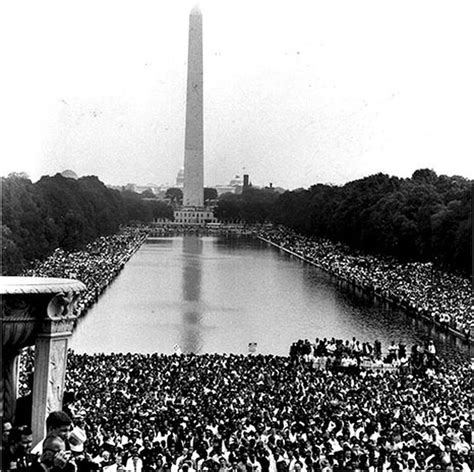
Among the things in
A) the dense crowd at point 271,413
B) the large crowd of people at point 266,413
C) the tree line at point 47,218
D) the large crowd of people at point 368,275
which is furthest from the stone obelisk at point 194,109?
the dense crowd at point 271,413

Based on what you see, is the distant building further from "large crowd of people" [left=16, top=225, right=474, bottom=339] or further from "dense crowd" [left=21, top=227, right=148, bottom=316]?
"dense crowd" [left=21, top=227, right=148, bottom=316]

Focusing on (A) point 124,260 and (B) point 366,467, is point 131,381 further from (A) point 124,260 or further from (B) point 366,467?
(A) point 124,260

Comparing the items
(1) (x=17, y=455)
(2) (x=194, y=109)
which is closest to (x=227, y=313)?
(1) (x=17, y=455)

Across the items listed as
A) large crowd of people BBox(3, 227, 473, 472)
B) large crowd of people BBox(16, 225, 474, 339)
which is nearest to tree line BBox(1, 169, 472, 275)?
large crowd of people BBox(16, 225, 474, 339)

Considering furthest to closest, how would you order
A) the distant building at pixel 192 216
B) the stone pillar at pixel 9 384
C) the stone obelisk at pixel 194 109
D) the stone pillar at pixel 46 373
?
the distant building at pixel 192 216
the stone obelisk at pixel 194 109
the stone pillar at pixel 9 384
the stone pillar at pixel 46 373

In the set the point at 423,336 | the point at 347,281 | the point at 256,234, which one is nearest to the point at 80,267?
the point at 347,281

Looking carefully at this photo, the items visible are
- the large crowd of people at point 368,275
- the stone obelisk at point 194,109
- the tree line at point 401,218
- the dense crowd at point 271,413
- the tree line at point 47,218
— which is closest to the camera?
the dense crowd at point 271,413

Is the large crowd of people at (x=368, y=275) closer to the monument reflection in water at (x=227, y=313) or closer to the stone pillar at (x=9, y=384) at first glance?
the monument reflection in water at (x=227, y=313)
